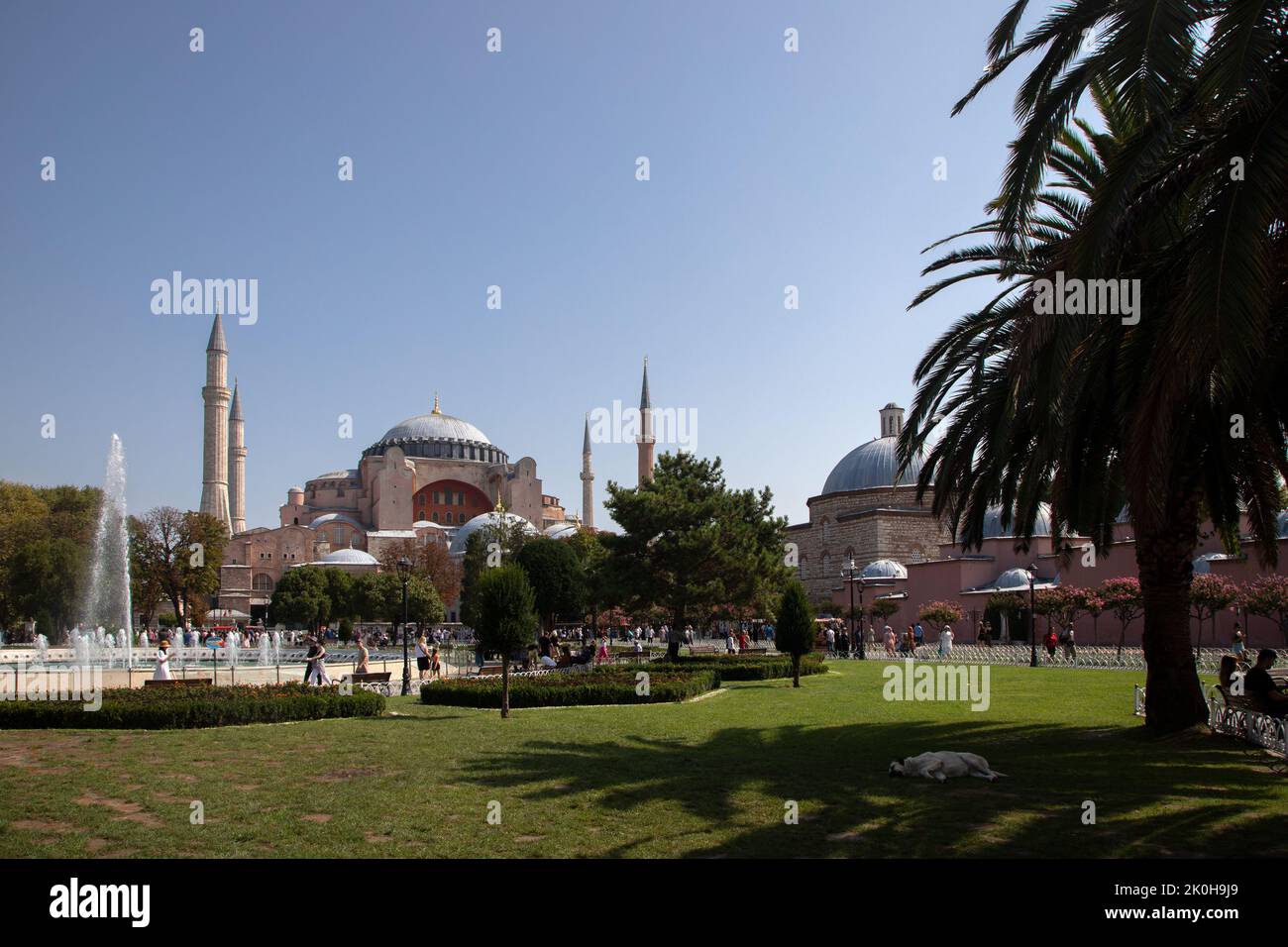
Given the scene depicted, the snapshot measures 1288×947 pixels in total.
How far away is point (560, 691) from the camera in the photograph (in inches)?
618

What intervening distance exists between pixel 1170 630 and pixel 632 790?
252 inches

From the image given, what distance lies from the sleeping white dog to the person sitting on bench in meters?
3.37

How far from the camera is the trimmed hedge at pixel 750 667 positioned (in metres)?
21.7

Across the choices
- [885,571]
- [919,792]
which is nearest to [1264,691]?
[919,792]

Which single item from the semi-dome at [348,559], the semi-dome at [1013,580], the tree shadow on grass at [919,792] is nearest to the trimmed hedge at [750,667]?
the tree shadow on grass at [919,792]

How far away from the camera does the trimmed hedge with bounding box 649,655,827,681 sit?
21656mm

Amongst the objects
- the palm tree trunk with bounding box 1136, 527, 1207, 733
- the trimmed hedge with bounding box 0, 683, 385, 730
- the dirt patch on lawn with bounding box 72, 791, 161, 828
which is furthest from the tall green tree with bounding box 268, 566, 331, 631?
the palm tree trunk with bounding box 1136, 527, 1207, 733

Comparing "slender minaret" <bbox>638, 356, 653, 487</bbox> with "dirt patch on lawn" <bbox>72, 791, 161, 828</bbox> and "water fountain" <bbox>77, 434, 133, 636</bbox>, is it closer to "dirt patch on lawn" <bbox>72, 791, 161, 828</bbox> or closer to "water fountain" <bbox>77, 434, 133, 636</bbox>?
"water fountain" <bbox>77, 434, 133, 636</bbox>

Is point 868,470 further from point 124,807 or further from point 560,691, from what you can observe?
point 124,807

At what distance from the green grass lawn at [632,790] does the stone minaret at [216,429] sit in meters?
58.1

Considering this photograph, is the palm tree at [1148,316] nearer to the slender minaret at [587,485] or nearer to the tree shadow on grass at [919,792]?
the tree shadow on grass at [919,792]
